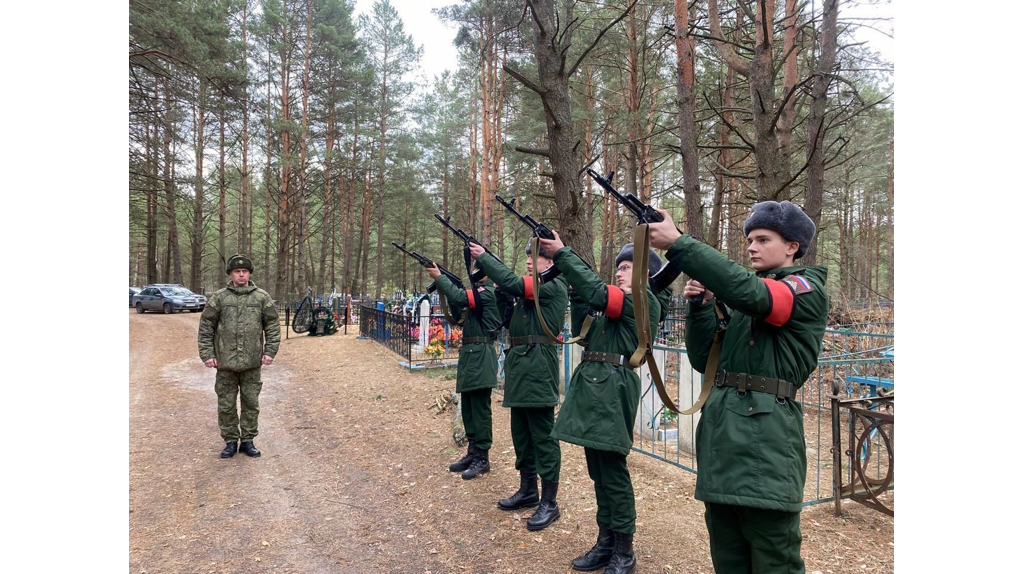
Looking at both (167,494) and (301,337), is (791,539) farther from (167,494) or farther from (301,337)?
(301,337)

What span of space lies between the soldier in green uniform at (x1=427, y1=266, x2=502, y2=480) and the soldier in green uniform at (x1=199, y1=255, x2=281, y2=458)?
203 centimetres

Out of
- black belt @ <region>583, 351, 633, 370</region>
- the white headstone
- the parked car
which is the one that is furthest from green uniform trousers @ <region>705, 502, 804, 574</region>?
the parked car

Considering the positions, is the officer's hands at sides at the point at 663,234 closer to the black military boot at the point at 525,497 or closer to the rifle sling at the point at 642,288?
the rifle sling at the point at 642,288

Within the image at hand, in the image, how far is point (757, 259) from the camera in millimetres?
2328

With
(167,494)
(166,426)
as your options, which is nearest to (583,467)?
(167,494)

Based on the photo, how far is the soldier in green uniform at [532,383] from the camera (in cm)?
404

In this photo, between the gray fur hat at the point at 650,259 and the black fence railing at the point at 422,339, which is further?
the black fence railing at the point at 422,339

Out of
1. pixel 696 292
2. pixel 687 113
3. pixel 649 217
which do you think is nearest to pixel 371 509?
pixel 696 292

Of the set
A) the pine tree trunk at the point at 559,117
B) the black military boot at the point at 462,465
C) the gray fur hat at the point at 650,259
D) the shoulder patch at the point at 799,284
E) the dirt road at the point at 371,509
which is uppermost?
the pine tree trunk at the point at 559,117

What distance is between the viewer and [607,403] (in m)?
3.22

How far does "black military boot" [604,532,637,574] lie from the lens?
10.6 feet

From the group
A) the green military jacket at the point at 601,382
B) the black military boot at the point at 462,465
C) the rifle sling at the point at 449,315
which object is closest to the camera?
the green military jacket at the point at 601,382

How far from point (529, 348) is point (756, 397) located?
225 cm

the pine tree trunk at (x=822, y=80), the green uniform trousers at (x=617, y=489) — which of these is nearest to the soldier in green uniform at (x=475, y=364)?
the green uniform trousers at (x=617, y=489)
